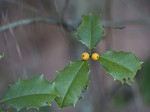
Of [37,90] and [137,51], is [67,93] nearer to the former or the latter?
[37,90]

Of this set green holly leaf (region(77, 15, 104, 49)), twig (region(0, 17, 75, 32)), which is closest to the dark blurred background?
twig (region(0, 17, 75, 32))

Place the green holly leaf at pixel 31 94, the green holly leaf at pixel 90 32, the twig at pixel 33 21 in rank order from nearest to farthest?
the green holly leaf at pixel 31 94, the green holly leaf at pixel 90 32, the twig at pixel 33 21

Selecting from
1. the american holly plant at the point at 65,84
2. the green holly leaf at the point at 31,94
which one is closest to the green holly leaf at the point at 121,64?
the american holly plant at the point at 65,84

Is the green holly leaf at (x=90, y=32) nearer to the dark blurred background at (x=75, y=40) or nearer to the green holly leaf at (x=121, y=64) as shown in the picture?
the green holly leaf at (x=121, y=64)

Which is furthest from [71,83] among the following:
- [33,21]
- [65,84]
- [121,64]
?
[33,21]

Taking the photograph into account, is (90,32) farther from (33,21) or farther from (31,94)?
(33,21)

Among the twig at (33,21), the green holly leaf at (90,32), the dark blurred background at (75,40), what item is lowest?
the dark blurred background at (75,40)

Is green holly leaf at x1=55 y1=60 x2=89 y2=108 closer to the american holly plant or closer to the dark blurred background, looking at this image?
the american holly plant
